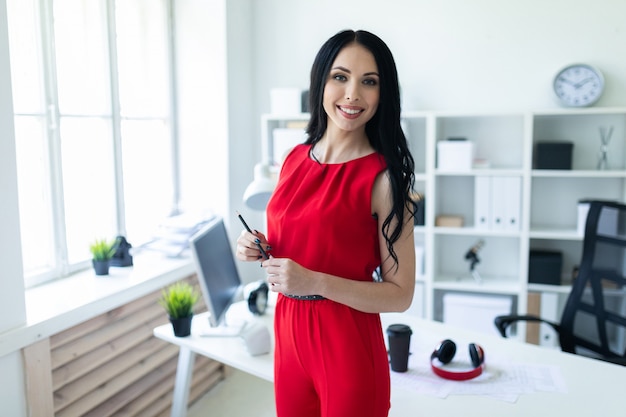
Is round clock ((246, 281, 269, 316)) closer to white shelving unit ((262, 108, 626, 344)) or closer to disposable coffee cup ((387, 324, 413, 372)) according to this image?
disposable coffee cup ((387, 324, 413, 372))

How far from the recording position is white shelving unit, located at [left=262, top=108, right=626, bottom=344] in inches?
129

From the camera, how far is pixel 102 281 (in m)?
2.62

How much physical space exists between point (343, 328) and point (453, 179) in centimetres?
241

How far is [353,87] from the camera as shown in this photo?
4.62 feet

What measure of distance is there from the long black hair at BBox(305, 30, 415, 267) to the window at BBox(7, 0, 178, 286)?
1529 mm

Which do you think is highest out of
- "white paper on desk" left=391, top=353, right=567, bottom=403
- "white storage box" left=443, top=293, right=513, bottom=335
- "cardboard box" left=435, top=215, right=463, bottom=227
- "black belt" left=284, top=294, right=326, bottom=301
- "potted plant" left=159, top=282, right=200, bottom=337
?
"black belt" left=284, top=294, right=326, bottom=301

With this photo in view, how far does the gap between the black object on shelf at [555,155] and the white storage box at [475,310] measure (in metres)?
0.83

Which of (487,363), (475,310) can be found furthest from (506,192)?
(487,363)

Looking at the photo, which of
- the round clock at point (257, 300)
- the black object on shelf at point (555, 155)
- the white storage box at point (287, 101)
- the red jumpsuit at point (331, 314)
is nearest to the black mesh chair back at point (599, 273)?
the black object on shelf at point (555, 155)

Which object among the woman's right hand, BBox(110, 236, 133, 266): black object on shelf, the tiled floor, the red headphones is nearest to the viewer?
the woman's right hand

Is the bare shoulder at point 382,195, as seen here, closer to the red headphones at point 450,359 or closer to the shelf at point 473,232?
the red headphones at point 450,359

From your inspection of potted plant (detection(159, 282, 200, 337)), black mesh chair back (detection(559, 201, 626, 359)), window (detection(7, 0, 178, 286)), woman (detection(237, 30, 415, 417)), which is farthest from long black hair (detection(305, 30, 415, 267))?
window (detection(7, 0, 178, 286))

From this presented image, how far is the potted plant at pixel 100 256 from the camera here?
2689 mm

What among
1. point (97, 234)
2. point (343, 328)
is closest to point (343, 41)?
point (343, 328)
